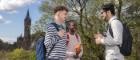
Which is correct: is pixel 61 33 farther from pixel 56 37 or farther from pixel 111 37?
pixel 111 37

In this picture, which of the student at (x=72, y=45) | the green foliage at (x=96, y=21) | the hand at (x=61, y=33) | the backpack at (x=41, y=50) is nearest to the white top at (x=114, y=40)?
the hand at (x=61, y=33)

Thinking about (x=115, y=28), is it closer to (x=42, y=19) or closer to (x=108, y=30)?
(x=108, y=30)

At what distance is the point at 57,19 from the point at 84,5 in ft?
91.7

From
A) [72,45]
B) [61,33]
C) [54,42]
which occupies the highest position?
[61,33]

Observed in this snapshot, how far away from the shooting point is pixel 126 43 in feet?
21.6

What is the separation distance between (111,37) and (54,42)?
972 millimetres

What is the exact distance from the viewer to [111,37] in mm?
6652

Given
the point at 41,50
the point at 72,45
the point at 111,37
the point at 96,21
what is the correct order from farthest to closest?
the point at 96,21
the point at 72,45
the point at 41,50
the point at 111,37

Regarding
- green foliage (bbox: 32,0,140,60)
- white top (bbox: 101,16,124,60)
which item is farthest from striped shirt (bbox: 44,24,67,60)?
green foliage (bbox: 32,0,140,60)

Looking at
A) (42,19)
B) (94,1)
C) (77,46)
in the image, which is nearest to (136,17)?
(94,1)

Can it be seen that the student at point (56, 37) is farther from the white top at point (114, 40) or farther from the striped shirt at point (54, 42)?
the white top at point (114, 40)

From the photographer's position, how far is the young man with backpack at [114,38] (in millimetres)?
6559

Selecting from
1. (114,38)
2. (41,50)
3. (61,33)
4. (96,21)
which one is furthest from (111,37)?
(96,21)

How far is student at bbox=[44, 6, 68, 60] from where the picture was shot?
6941 mm
